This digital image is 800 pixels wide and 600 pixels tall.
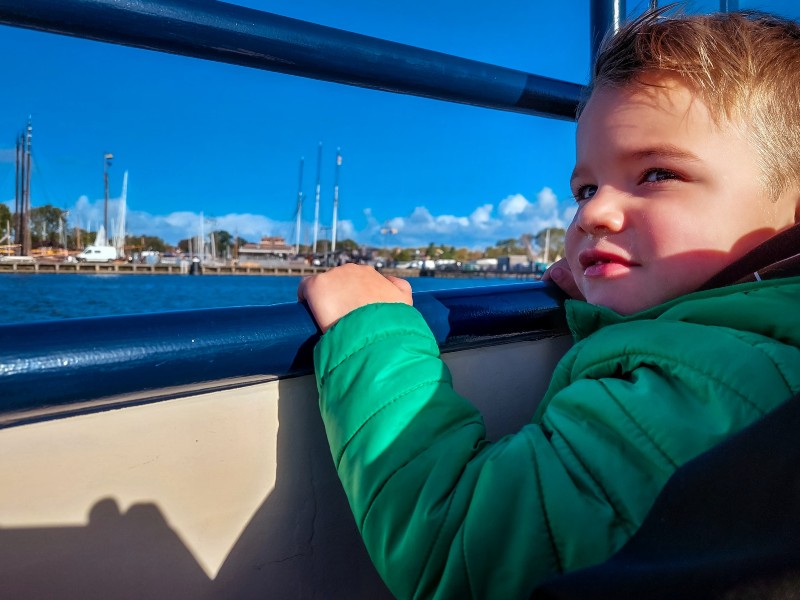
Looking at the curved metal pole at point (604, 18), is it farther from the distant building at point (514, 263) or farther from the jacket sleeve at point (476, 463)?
the distant building at point (514, 263)

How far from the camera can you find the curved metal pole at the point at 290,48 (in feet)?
2.33

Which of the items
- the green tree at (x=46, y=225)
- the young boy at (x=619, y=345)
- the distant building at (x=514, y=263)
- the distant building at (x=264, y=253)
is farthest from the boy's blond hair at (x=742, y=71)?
the distant building at (x=514, y=263)

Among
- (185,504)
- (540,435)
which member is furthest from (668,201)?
(185,504)

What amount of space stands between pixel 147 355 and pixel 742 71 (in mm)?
749

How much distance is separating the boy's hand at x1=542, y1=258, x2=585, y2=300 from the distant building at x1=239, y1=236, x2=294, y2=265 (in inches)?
1229

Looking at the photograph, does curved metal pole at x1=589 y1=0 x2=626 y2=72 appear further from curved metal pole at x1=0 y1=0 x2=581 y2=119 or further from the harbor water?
the harbor water

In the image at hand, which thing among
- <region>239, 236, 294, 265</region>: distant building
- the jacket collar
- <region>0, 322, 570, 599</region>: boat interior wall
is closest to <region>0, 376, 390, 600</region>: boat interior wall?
<region>0, 322, 570, 599</region>: boat interior wall

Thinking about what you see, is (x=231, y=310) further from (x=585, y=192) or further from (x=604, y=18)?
(x=604, y=18)

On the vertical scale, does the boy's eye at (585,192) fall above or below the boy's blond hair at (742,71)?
below

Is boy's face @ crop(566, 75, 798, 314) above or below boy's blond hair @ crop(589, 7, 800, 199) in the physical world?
below

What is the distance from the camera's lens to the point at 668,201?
681 millimetres

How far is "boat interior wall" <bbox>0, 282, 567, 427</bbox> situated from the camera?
47 centimetres

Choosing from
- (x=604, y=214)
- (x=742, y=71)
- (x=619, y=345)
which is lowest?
(x=619, y=345)

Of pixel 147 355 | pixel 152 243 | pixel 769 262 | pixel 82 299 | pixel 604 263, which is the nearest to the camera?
pixel 147 355
